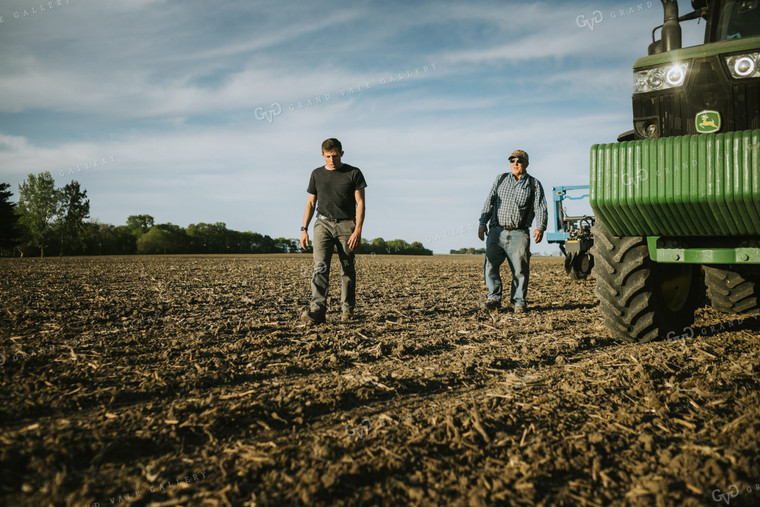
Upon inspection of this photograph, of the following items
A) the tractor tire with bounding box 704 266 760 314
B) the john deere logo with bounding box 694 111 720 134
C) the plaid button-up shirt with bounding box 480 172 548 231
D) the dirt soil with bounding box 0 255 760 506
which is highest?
the john deere logo with bounding box 694 111 720 134

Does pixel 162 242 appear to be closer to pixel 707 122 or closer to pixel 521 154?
pixel 521 154

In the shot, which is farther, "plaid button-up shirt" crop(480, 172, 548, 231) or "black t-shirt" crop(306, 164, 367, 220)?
"plaid button-up shirt" crop(480, 172, 548, 231)

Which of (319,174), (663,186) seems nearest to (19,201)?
(319,174)

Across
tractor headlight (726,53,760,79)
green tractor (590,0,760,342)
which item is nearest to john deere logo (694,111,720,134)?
green tractor (590,0,760,342)

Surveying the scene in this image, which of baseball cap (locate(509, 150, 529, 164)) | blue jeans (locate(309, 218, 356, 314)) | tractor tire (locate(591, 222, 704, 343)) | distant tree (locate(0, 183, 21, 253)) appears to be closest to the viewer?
tractor tire (locate(591, 222, 704, 343))

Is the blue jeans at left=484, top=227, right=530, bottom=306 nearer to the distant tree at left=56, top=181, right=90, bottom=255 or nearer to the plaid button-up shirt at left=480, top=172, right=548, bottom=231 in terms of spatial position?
the plaid button-up shirt at left=480, top=172, right=548, bottom=231

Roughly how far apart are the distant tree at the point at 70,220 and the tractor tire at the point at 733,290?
66145mm

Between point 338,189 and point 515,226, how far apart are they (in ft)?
7.95

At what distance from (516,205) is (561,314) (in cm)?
151

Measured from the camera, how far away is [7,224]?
5031 centimetres

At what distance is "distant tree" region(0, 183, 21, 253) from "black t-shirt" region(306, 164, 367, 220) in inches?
2329

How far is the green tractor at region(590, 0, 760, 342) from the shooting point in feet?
9.95

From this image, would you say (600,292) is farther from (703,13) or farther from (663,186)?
(703,13)

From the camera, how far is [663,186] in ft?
10.4
